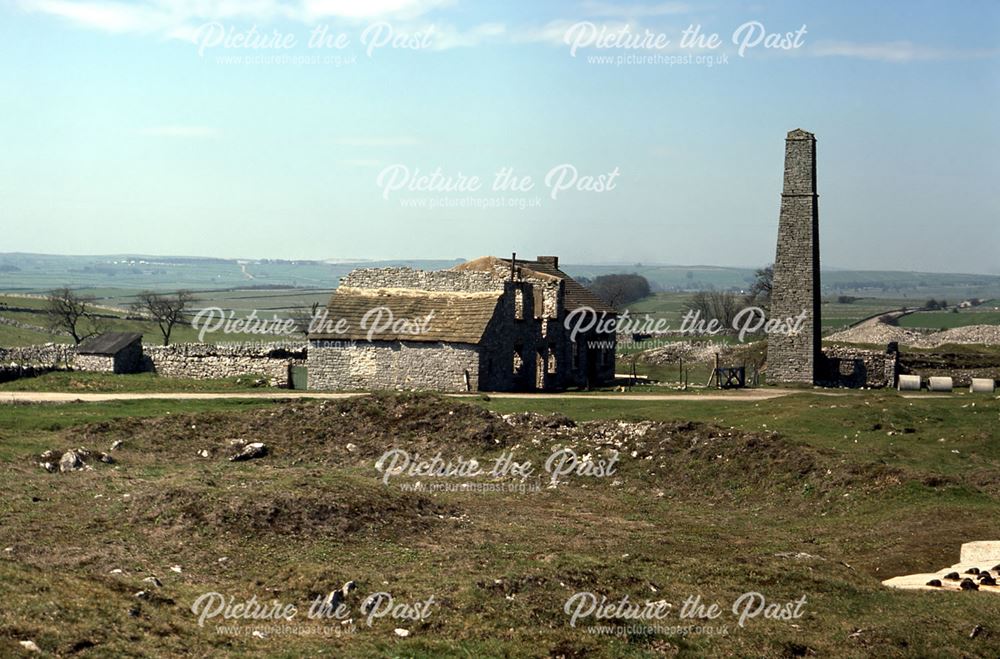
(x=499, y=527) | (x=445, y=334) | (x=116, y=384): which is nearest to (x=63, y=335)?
(x=116, y=384)

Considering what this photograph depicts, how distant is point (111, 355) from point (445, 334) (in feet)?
49.5

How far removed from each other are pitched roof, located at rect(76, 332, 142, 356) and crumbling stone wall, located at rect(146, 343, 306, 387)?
131 centimetres

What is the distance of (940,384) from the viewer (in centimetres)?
4444

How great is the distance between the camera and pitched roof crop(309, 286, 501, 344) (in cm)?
4225

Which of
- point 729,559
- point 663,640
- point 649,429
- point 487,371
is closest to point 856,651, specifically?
A: point 663,640

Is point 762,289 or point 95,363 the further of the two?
point 762,289

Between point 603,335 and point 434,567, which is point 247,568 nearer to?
point 434,567

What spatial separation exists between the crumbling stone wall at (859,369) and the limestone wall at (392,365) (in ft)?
50.8

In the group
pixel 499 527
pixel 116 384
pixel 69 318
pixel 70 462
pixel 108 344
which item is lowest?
pixel 499 527

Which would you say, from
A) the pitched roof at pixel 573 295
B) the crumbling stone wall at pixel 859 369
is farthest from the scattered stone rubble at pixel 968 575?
the pitched roof at pixel 573 295

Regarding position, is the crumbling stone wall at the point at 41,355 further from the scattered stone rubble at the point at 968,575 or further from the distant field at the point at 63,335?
the scattered stone rubble at the point at 968,575

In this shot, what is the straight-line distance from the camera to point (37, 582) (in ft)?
49.4

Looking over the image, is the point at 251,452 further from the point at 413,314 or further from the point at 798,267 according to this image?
the point at 798,267

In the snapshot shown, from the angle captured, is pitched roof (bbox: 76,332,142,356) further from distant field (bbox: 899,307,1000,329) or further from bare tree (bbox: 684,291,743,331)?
distant field (bbox: 899,307,1000,329)
